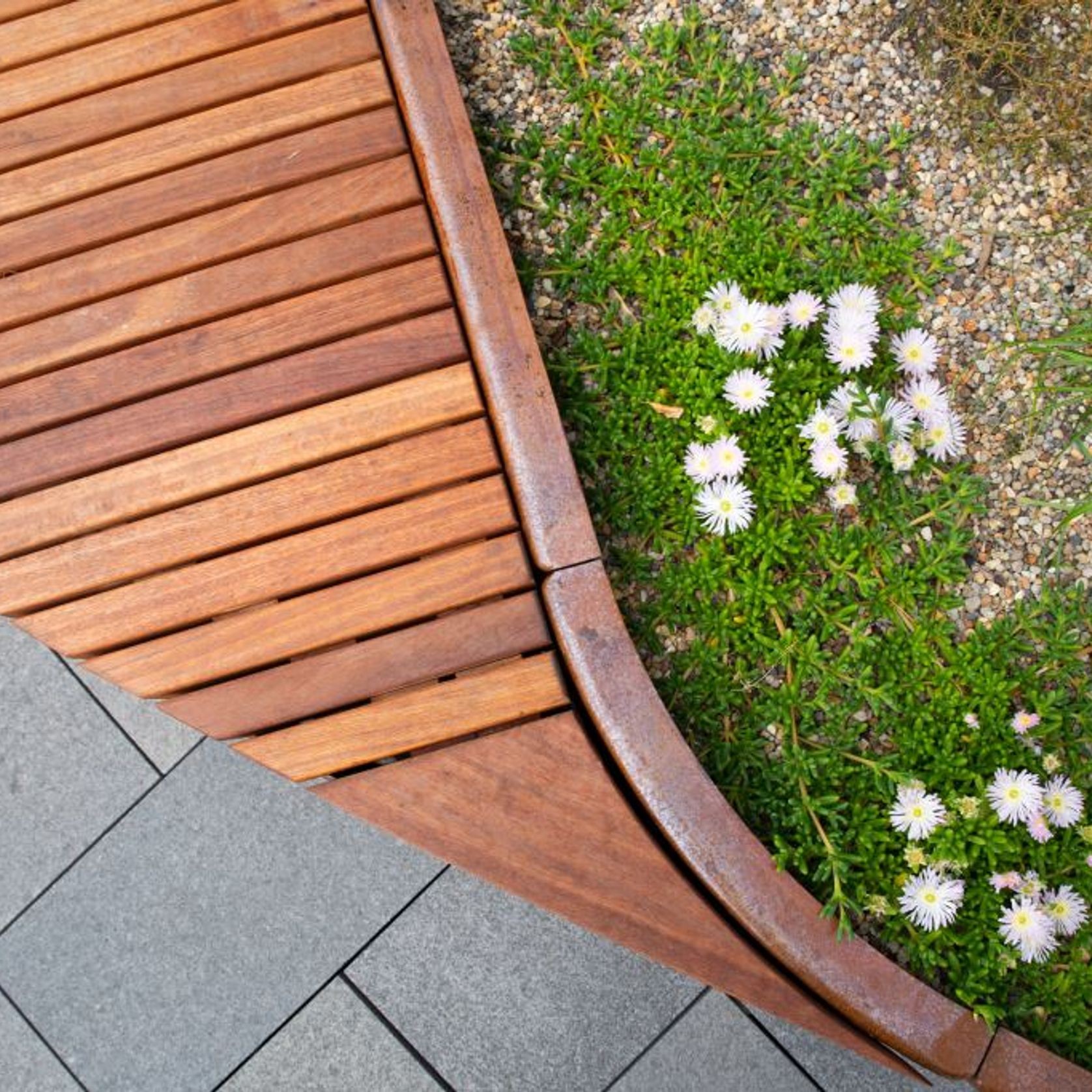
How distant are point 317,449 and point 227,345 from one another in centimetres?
20

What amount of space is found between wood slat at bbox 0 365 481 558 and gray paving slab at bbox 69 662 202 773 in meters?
0.73

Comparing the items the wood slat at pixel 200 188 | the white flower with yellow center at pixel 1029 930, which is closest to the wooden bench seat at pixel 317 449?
the wood slat at pixel 200 188

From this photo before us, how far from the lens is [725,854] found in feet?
4.62

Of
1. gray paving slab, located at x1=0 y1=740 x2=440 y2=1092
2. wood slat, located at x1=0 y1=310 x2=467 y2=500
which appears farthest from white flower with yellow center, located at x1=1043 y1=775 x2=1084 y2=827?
gray paving slab, located at x1=0 y1=740 x2=440 y2=1092

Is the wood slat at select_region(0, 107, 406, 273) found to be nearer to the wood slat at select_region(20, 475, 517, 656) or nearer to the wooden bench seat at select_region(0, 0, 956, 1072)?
the wooden bench seat at select_region(0, 0, 956, 1072)

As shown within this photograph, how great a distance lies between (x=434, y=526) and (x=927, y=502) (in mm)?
707

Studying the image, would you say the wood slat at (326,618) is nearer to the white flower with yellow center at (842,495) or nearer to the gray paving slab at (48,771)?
the white flower with yellow center at (842,495)

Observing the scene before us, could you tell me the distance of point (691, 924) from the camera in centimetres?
139

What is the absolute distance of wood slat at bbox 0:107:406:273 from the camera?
156cm

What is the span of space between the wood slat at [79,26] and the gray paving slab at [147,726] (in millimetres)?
1116

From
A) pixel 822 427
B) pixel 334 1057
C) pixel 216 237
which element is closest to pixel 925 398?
pixel 822 427

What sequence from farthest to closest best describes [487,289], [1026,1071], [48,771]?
1. [48,771]
2. [487,289]
3. [1026,1071]

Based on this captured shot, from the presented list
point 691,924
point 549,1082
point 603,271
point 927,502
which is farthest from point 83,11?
point 549,1082

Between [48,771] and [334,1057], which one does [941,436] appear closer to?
[334,1057]
